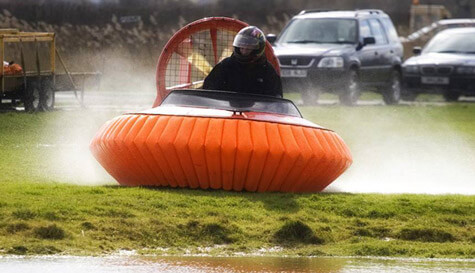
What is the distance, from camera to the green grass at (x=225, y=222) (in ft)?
35.1

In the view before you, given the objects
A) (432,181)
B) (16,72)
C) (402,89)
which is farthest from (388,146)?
(402,89)

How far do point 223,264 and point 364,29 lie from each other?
63.4 ft

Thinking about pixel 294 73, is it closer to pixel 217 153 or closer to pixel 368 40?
pixel 368 40

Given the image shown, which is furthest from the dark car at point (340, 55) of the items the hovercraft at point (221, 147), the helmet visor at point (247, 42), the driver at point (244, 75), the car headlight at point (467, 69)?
the hovercraft at point (221, 147)

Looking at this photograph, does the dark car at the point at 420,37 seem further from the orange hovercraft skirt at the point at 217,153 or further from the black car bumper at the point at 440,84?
the orange hovercraft skirt at the point at 217,153

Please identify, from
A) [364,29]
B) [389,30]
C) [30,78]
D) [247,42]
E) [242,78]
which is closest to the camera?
[247,42]

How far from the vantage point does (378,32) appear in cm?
2995

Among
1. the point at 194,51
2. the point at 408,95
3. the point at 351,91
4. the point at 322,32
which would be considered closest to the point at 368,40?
the point at 322,32

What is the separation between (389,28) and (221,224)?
20.1 meters

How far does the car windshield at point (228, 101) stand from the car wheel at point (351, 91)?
1486 cm

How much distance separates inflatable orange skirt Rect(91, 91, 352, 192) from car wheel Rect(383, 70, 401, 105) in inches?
683

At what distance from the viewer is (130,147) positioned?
12.5m

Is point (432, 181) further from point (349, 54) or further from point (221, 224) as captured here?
point (349, 54)

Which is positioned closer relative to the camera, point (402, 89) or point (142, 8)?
point (402, 89)
